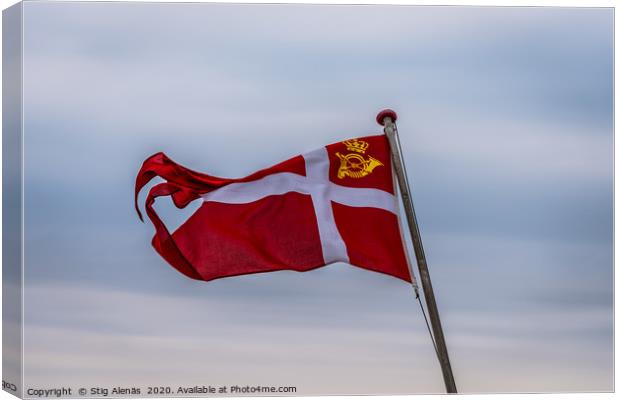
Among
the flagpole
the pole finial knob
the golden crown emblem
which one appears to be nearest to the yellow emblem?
the golden crown emblem

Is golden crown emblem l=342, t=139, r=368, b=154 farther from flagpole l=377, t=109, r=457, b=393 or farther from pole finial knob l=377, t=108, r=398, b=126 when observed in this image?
pole finial knob l=377, t=108, r=398, b=126

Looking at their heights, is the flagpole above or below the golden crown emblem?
below

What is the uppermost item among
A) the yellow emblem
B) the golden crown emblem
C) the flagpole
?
the golden crown emblem

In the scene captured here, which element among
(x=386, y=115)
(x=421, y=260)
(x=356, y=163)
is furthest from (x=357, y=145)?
(x=421, y=260)

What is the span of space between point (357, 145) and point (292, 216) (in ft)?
3.08

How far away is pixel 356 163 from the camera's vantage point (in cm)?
1379

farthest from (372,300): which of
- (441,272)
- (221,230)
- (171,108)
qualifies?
(171,108)

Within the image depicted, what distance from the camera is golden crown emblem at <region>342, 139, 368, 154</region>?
543 inches

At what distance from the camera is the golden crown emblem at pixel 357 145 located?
13805 mm

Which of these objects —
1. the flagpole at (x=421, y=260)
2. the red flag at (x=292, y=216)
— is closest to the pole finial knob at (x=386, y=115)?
the flagpole at (x=421, y=260)

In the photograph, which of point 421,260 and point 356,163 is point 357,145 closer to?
point 356,163

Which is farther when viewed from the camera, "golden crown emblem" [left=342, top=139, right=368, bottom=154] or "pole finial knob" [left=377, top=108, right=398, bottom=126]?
"pole finial knob" [left=377, top=108, right=398, bottom=126]

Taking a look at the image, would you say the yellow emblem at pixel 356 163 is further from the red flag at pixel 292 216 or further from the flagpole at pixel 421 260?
the flagpole at pixel 421 260

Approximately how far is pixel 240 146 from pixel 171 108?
0.80 metres
